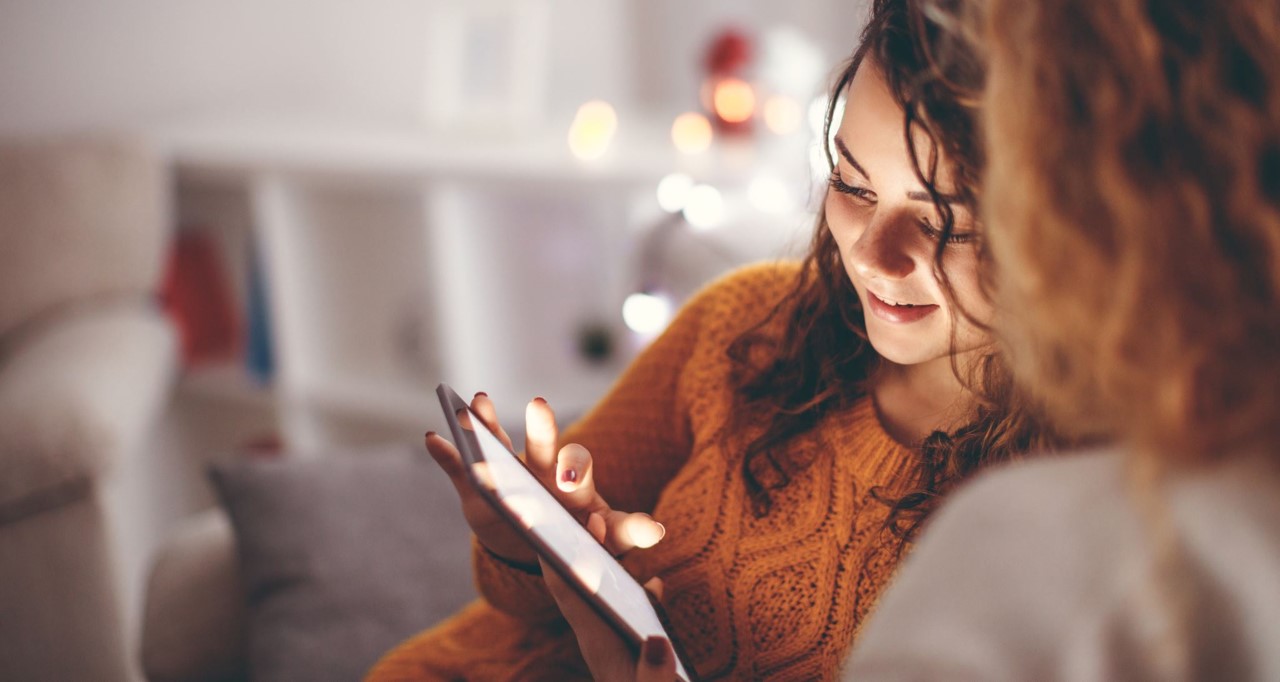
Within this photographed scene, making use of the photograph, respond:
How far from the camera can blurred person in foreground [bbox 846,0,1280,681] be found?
436 mm

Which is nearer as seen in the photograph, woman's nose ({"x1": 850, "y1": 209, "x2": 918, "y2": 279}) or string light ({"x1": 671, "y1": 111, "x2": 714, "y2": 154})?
woman's nose ({"x1": 850, "y1": 209, "x2": 918, "y2": 279})

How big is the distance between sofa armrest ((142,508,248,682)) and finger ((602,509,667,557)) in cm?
56

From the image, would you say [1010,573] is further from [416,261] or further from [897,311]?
[416,261]

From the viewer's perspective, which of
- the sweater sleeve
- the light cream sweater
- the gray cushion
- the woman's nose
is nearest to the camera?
the light cream sweater

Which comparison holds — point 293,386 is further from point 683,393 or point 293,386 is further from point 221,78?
point 683,393

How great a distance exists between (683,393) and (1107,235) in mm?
588

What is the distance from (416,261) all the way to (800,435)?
4.80 feet

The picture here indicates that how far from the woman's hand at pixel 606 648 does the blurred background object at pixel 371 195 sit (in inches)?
37.7

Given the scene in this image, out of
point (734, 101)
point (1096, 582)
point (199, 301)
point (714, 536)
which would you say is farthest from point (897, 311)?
point (199, 301)

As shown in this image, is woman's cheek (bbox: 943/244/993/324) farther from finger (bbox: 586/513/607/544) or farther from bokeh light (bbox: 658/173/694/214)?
bokeh light (bbox: 658/173/694/214)

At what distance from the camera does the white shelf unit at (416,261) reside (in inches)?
81.7

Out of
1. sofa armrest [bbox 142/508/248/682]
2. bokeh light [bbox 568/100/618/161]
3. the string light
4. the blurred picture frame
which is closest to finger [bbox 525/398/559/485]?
sofa armrest [bbox 142/508/248/682]

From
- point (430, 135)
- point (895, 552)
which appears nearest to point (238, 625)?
point (895, 552)

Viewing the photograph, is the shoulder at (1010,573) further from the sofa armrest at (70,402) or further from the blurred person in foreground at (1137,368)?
the sofa armrest at (70,402)
